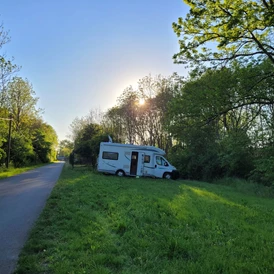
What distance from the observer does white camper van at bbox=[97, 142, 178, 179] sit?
876 inches

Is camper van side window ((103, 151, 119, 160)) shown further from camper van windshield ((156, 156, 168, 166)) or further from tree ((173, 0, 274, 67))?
tree ((173, 0, 274, 67))

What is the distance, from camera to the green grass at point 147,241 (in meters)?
3.95

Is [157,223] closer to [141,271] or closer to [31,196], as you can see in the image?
[141,271]

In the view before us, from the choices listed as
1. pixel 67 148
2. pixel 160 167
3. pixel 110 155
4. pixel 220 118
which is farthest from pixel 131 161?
pixel 67 148

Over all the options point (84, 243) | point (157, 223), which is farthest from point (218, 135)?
point (84, 243)

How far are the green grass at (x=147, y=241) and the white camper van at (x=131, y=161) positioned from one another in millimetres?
14043

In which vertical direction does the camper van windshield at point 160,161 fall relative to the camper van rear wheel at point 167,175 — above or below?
above

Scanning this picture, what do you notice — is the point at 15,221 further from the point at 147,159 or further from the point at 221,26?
the point at 147,159

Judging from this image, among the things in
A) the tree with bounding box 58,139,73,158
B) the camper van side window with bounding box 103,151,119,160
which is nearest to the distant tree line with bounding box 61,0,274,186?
the camper van side window with bounding box 103,151,119,160

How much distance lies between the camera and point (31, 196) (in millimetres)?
10680

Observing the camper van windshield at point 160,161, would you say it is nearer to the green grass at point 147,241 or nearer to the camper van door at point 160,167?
the camper van door at point 160,167

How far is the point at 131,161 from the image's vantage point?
73.6ft

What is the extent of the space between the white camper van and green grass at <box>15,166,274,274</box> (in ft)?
46.1

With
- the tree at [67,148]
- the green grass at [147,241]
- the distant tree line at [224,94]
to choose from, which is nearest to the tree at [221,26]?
the distant tree line at [224,94]
